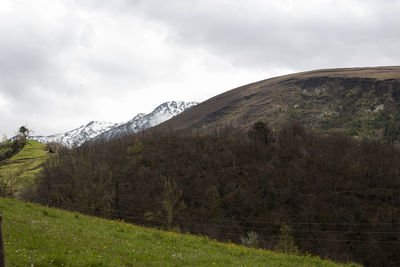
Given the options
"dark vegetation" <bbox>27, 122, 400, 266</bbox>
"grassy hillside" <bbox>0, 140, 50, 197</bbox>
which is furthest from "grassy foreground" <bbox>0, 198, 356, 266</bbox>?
"dark vegetation" <bbox>27, 122, 400, 266</bbox>

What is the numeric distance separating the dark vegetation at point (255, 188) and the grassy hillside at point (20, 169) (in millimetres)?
6895

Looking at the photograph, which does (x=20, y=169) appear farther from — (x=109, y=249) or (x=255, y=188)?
(x=255, y=188)

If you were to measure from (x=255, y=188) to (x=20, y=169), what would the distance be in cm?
11081

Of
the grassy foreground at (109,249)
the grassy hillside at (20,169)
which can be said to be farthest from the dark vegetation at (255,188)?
the grassy foreground at (109,249)

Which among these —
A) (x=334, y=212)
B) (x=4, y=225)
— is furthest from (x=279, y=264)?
(x=334, y=212)

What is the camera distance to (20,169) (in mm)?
29500

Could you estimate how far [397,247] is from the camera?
89812 mm

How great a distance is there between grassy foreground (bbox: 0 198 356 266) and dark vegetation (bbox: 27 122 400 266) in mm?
52440

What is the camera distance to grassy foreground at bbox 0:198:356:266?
10.1m

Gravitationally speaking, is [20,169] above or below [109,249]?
above

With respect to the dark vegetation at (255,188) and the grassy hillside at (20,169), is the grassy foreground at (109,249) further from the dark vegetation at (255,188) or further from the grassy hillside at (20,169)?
the dark vegetation at (255,188)

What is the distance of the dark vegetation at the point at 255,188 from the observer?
286ft

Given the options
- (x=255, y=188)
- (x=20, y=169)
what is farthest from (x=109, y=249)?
(x=255, y=188)

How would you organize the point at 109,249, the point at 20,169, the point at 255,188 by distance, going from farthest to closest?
the point at 255,188
the point at 20,169
the point at 109,249
